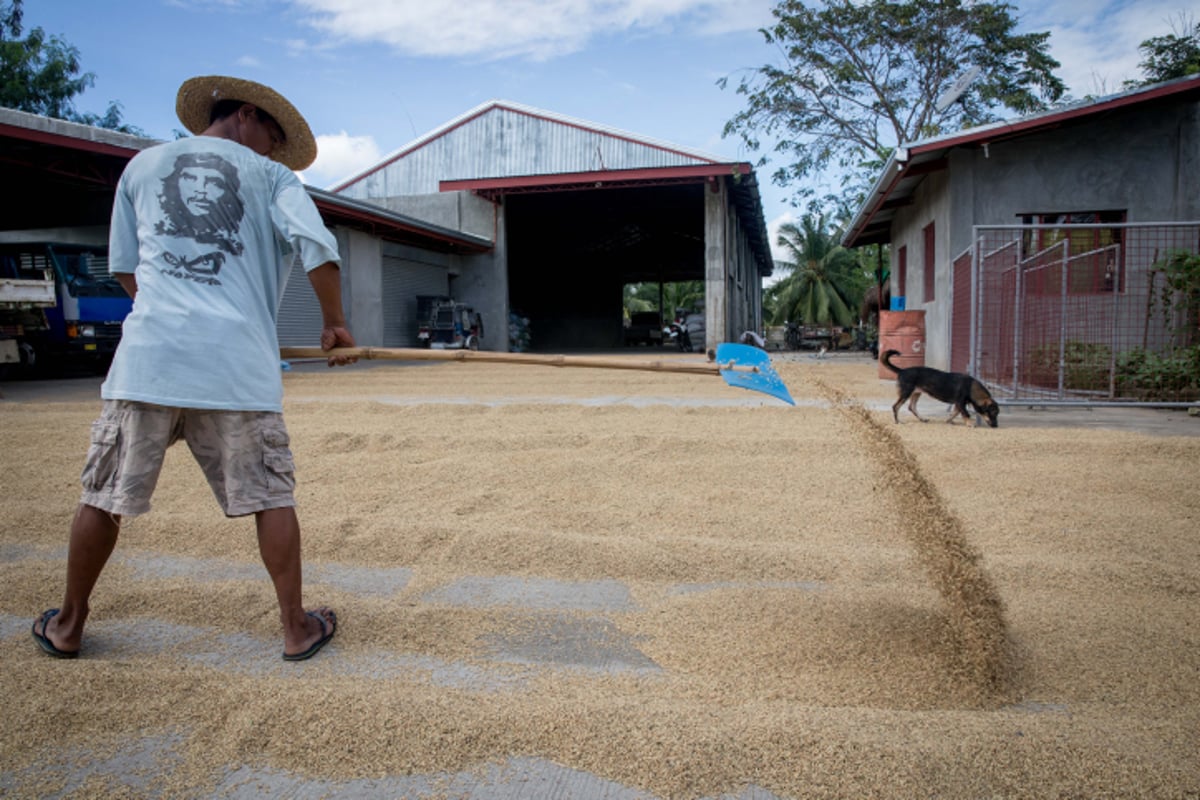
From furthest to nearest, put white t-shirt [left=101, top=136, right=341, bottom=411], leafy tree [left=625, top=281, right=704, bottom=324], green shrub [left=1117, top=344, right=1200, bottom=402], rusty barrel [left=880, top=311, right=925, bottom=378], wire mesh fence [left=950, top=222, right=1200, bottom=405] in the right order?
leafy tree [left=625, top=281, right=704, bottom=324] < rusty barrel [left=880, top=311, right=925, bottom=378] < wire mesh fence [left=950, top=222, right=1200, bottom=405] < green shrub [left=1117, top=344, right=1200, bottom=402] < white t-shirt [left=101, top=136, right=341, bottom=411]

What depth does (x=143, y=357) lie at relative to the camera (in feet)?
7.23

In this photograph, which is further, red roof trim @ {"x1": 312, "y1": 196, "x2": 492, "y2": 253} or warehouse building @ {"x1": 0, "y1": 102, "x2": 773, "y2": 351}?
red roof trim @ {"x1": 312, "y1": 196, "x2": 492, "y2": 253}

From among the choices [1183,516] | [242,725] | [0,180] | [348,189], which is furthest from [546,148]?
[242,725]

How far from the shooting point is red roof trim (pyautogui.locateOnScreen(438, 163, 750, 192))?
20.2 m

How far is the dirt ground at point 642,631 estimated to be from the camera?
1724 mm

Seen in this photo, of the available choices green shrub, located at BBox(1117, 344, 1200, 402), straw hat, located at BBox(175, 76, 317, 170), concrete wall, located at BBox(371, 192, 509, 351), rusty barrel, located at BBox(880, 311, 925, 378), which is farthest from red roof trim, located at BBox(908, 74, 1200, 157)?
concrete wall, located at BBox(371, 192, 509, 351)

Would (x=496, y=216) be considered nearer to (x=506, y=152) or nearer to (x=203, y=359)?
(x=506, y=152)

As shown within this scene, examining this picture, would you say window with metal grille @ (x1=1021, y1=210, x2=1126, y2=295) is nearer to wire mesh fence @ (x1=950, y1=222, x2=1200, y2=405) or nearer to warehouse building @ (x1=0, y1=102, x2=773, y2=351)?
wire mesh fence @ (x1=950, y1=222, x2=1200, y2=405)

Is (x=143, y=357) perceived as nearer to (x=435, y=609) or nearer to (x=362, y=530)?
(x=435, y=609)

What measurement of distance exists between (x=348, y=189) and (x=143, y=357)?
23.7 meters

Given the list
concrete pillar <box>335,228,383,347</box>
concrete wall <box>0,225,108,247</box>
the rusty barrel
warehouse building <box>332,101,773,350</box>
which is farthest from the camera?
warehouse building <box>332,101,773,350</box>

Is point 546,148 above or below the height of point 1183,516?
above

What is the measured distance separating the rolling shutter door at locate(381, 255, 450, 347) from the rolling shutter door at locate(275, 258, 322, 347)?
2.35m

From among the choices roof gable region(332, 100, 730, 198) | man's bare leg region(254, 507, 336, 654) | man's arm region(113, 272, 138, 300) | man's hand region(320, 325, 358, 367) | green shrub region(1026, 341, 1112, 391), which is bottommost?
man's bare leg region(254, 507, 336, 654)
